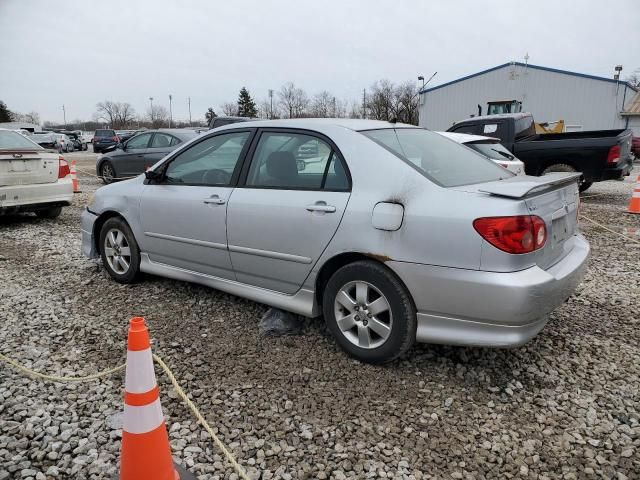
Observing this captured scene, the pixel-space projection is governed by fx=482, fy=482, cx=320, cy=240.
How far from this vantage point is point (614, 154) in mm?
9602

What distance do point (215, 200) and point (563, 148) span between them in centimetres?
892

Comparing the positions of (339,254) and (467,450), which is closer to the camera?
(467,450)

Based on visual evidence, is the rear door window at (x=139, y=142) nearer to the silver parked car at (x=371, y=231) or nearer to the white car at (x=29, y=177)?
the white car at (x=29, y=177)

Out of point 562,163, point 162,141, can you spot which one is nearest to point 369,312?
point 562,163

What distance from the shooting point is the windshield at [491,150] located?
775 centimetres

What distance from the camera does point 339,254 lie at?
3.04 m

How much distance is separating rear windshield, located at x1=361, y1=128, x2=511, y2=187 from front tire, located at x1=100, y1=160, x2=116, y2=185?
1092cm

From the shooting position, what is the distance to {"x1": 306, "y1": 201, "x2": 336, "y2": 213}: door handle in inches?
120

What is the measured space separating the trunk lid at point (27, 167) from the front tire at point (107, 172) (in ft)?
17.2

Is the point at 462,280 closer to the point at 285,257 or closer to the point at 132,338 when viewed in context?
the point at 285,257

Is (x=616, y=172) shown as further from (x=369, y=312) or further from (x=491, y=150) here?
(x=369, y=312)

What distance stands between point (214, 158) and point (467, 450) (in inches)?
110

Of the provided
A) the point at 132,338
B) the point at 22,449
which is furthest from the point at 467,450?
the point at 22,449

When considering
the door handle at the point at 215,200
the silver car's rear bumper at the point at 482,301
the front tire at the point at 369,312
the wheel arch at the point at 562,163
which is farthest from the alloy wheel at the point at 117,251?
the wheel arch at the point at 562,163
